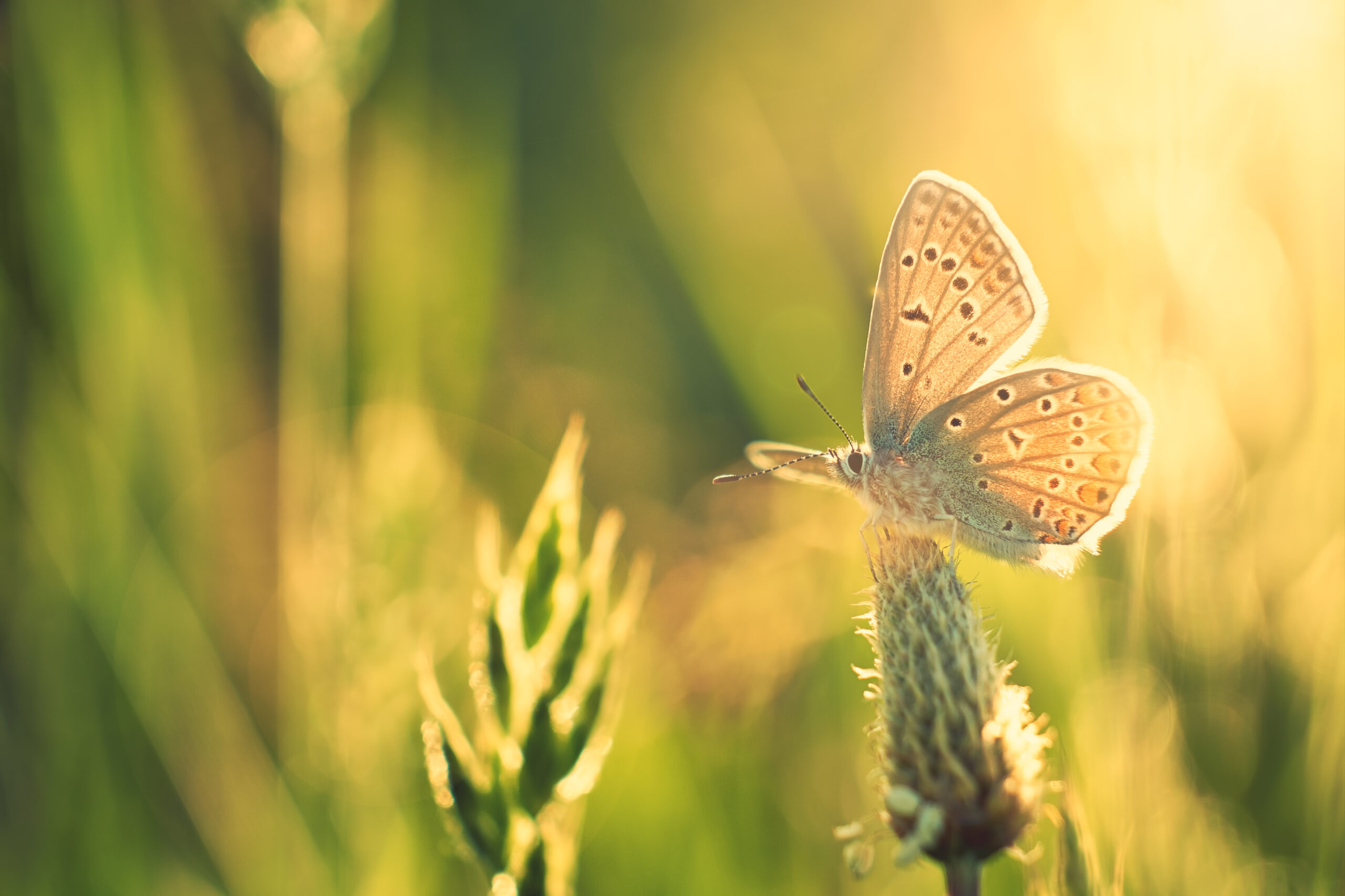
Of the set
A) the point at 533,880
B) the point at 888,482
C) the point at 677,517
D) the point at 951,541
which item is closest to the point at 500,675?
the point at 533,880

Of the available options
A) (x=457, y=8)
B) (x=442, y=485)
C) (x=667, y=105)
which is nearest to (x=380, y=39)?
(x=442, y=485)

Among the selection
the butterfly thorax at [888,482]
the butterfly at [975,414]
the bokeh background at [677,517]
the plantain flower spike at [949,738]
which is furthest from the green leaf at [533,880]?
the butterfly thorax at [888,482]

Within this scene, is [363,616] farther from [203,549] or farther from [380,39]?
[380,39]

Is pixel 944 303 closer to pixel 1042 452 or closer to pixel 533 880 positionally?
pixel 1042 452

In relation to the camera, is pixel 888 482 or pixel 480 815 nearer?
pixel 480 815

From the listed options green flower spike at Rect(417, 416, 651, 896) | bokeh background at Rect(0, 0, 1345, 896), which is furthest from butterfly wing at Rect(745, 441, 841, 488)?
green flower spike at Rect(417, 416, 651, 896)

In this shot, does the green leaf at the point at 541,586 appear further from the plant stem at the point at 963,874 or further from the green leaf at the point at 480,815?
the plant stem at the point at 963,874

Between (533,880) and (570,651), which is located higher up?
(570,651)
